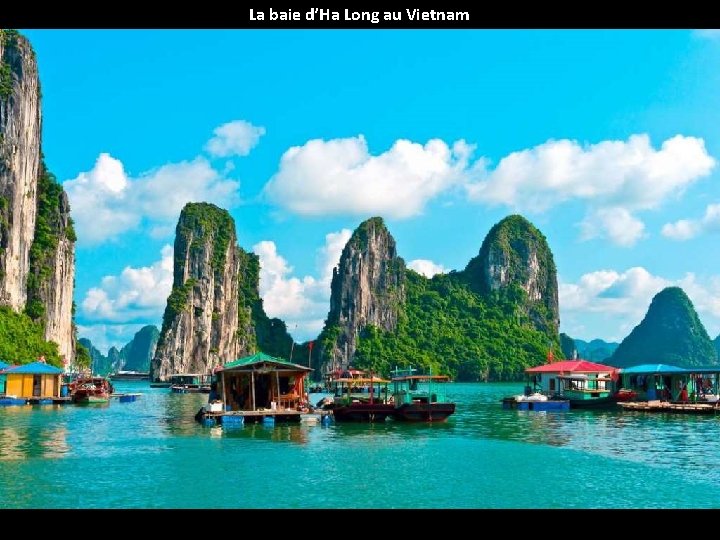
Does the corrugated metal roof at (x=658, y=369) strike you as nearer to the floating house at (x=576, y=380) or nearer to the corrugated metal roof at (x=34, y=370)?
the floating house at (x=576, y=380)

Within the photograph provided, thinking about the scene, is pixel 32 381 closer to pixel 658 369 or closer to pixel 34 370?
pixel 34 370

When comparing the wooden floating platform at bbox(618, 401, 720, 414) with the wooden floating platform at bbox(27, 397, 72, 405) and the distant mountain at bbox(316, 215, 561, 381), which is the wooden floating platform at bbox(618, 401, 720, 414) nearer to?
the wooden floating platform at bbox(27, 397, 72, 405)

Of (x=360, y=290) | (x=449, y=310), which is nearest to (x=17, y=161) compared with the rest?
(x=360, y=290)

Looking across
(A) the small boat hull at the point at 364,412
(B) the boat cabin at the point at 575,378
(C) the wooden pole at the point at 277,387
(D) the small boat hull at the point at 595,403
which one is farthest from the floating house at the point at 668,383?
(C) the wooden pole at the point at 277,387

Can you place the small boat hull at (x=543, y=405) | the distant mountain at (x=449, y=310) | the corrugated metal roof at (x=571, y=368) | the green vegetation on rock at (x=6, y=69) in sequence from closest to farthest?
the small boat hull at (x=543, y=405) < the corrugated metal roof at (x=571, y=368) < the green vegetation on rock at (x=6, y=69) < the distant mountain at (x=449, y=310)

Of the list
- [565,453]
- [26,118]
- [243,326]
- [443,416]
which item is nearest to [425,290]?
[243,326]

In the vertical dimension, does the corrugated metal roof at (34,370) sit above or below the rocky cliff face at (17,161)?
below

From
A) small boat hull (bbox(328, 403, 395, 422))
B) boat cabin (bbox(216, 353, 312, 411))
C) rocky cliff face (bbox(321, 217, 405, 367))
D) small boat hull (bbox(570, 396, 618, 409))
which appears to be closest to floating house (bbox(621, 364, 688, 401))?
small boat hull (bbox(570, 396, 618, 409))

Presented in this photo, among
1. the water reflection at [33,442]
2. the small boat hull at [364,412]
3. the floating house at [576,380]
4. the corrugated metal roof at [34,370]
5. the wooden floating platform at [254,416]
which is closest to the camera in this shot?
the water reflection at [33,442]
